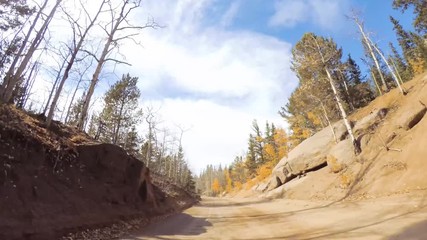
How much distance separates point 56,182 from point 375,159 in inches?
784

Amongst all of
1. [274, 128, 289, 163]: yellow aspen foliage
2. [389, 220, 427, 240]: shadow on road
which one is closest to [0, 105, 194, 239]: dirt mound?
[389, 220, 427, 240]: shadow on road

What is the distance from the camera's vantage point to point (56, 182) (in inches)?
435

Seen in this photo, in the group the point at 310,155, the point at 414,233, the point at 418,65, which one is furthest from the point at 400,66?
the point at 414,233

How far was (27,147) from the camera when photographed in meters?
10.9

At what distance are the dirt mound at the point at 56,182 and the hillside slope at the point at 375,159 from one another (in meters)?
13.6

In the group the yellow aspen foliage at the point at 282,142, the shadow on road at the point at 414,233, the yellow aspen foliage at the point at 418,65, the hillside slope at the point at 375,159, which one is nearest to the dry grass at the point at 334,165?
the hillside slope at the point at 375,159

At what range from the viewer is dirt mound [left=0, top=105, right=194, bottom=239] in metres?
8.73

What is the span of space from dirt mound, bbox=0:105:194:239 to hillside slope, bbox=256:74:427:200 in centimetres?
1356

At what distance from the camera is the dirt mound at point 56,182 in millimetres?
8734

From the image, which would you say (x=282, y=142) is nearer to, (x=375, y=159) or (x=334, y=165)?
(x=334, y=165)

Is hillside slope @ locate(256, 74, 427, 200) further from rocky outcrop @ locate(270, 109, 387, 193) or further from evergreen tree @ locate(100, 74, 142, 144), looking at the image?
evergreen tree @ locate(100, 74, 142, 144)

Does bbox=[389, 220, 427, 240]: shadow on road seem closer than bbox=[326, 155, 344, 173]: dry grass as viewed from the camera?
Yes

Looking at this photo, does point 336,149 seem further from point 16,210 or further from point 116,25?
point 16,210

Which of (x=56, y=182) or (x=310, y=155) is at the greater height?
(x=310, y=155)
